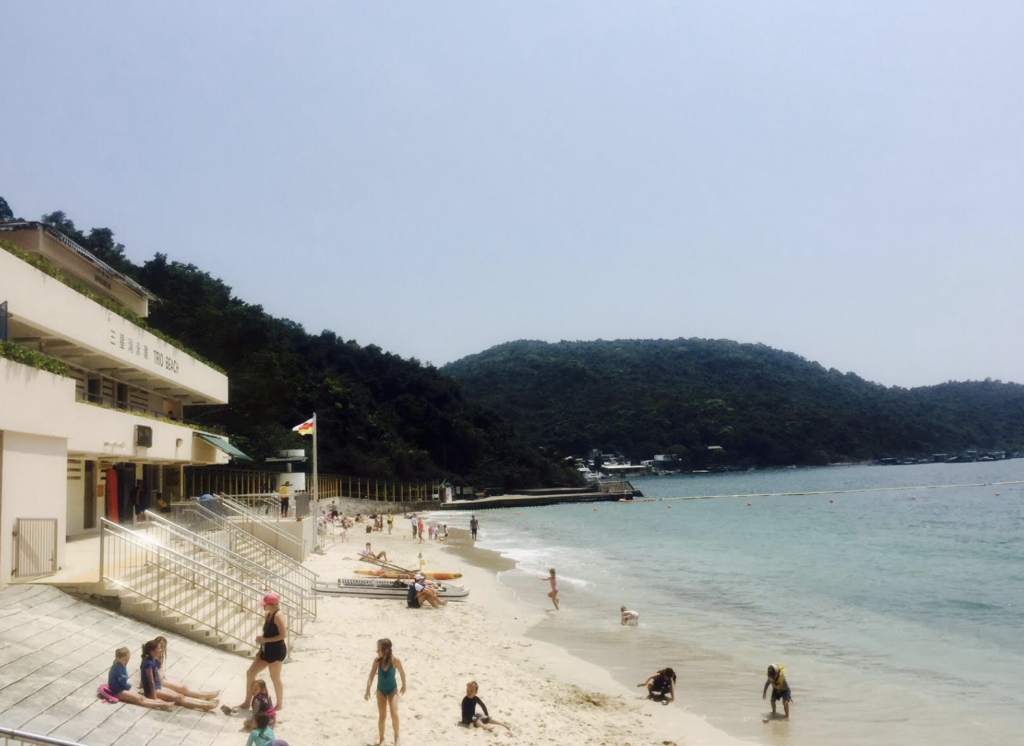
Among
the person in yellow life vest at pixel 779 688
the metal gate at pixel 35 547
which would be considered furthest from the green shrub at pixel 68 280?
the person in yellow life vest at pixel 779 688

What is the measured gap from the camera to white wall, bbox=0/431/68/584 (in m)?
13.2

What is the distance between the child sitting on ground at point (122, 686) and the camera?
8.77 metres

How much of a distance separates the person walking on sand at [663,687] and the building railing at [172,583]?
657cm

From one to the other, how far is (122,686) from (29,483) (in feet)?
22.6

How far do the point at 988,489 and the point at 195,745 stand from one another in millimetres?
103634

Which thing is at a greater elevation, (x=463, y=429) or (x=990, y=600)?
(x=463, y=429)

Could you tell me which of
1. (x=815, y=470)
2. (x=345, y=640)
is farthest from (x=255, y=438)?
(x=815, y=470)

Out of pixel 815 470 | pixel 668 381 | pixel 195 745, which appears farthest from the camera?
pixel 668 381

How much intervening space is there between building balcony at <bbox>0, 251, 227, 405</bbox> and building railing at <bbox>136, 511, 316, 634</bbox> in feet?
17.0

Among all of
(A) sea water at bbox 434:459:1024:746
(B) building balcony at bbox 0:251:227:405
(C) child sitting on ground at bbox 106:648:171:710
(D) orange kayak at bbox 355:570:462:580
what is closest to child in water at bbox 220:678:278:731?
(C) child sitting on ground at bbox 106:648:171:710

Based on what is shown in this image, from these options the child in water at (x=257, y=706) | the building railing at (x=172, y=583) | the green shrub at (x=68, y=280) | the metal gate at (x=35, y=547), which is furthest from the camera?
the green shrub at (x=68, y=280)

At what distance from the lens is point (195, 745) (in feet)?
27.2

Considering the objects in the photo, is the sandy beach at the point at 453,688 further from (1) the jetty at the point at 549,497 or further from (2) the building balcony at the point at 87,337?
(1) the jetty at the point at 549,497

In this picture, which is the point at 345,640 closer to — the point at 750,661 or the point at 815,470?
the point at 750,661
